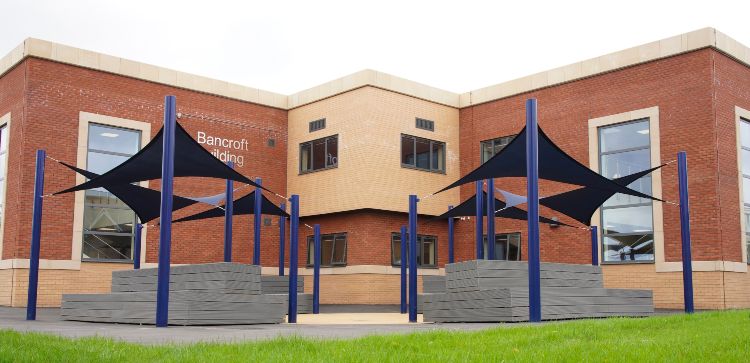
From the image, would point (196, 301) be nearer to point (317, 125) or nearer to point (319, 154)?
point (319, 154)

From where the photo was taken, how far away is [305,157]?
25.7m

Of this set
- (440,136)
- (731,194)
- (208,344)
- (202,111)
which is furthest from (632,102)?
(208,344)

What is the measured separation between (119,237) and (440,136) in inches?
405

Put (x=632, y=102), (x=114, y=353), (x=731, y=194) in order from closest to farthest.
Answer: (x=114, y=353) < (x=731, y=194) < (x=632, y=102)

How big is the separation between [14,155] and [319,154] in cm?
889

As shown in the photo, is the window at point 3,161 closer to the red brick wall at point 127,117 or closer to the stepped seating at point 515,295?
the red brick wall at point 127,117

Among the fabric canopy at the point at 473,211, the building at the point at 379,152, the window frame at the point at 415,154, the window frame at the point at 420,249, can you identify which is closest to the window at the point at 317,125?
the building at the point at 379,152

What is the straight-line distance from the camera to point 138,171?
1392 cm

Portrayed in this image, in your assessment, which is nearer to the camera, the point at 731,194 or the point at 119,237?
the point at 731,194

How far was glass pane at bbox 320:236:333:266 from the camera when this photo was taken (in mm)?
24547

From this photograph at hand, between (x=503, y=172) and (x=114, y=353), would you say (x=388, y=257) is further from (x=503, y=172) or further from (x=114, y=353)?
(x=114, y=353)

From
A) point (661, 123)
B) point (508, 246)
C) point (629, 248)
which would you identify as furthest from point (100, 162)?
point (661, 123)

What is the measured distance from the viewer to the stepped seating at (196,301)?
12418 millimetres

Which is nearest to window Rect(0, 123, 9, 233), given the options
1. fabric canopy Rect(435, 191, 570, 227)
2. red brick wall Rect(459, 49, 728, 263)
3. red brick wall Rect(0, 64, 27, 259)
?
red brick wall Rect(0, 64, 27, 259)
